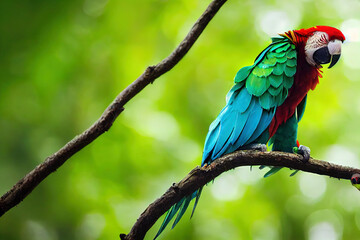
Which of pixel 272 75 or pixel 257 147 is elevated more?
pixel 272 75

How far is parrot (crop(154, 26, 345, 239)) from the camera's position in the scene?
209cm

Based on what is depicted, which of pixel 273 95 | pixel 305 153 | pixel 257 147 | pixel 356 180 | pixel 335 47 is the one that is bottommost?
pixel 356 180

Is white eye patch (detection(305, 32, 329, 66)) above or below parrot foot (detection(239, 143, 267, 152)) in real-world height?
above

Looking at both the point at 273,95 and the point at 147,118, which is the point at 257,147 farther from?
the point at 147,118

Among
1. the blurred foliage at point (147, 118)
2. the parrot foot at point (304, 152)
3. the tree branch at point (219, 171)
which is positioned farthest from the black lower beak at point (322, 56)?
the blurred foliage at point (147, 118)

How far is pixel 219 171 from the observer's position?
178 cm

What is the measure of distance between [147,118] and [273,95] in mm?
2082

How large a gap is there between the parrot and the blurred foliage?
1477 mm

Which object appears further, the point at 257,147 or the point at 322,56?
the point at 322,56

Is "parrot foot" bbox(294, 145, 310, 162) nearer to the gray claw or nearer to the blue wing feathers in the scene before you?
the gray claw

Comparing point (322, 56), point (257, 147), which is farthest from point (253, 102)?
point (322, 56)

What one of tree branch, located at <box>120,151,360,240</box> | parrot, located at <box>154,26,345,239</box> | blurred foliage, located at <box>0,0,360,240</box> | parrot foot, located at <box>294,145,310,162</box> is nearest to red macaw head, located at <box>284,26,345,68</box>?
parrot, located at <box>154,26,345,239</box>

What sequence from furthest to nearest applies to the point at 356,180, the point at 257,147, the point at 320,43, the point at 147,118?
the point at 147,118 → the point at 320,43 → the point at 257,147 → the point at 356,180

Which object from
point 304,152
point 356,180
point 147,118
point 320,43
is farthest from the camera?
point 147,118
